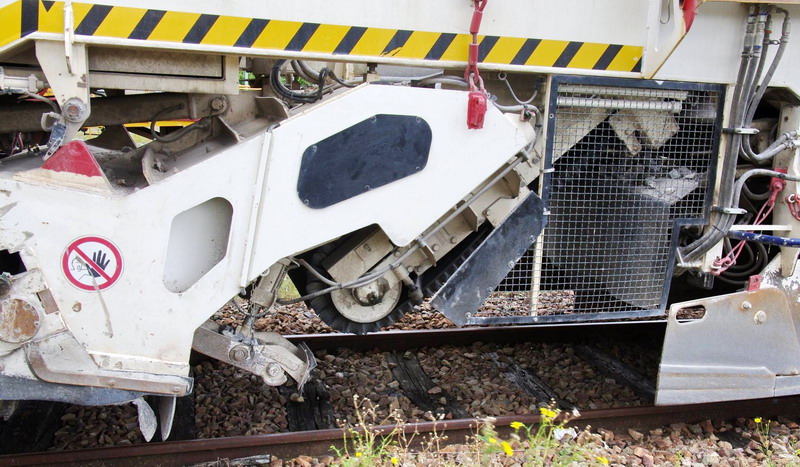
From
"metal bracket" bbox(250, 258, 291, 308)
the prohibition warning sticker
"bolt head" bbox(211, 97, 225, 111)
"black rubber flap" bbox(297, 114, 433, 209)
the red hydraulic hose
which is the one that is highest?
the red hydraulic hose

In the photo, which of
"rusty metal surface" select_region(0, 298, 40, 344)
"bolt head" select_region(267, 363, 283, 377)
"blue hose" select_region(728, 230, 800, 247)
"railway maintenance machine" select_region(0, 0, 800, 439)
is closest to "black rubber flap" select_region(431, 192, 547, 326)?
"railway maintenance machine" select_region(0, 0, 800, 439)

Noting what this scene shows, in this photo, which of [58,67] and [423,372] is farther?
[423,372]

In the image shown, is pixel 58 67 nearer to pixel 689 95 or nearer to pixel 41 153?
pixel 41 153

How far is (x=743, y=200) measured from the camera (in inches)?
156

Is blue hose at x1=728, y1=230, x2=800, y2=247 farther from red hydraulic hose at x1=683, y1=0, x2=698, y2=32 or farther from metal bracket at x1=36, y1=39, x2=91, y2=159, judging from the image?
metal bracket at x1=36, y1=39, x2=91, y2=159

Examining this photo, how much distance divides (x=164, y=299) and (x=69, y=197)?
1.76 feet

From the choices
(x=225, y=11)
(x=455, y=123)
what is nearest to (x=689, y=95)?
(x=455, y=123)

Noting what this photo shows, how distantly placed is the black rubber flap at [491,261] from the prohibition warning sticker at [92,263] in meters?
1.46

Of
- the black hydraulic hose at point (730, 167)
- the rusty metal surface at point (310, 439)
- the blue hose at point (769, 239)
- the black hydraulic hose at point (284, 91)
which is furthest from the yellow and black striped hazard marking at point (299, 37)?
the rusty metal surface at point (310, 439)

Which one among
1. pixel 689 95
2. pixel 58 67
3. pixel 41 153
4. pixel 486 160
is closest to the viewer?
pixel 58 67

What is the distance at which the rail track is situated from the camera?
11.2ft

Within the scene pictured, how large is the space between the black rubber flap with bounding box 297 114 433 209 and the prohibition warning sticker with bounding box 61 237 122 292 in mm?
776

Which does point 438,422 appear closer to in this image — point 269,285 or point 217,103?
point 269,285

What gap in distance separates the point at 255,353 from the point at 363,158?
108cm
